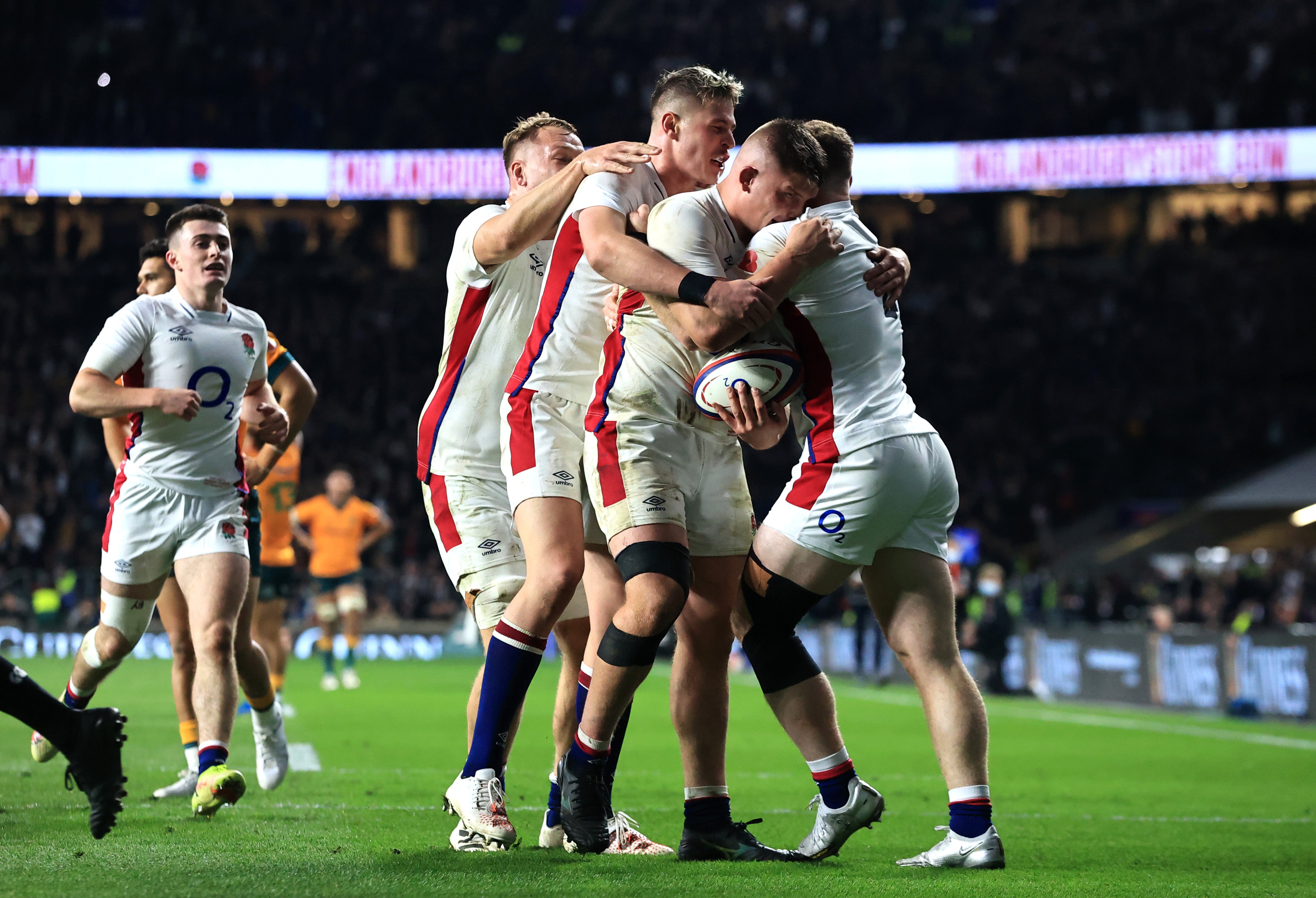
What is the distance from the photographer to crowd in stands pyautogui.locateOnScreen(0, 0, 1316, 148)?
1307 inches

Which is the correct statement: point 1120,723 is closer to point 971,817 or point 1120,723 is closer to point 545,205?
point 971,817

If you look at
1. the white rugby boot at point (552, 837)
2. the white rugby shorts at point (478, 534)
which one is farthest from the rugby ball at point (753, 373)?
the white rugby boot at point (552, 837)

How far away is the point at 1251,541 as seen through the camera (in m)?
28.4

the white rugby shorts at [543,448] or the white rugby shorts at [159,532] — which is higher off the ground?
the white rugby shorts at [543,448]

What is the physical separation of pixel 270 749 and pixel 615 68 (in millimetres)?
30819

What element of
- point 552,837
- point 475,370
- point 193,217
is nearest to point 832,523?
point 552,837

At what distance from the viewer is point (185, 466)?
602 centimetres

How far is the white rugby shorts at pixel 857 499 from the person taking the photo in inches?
176

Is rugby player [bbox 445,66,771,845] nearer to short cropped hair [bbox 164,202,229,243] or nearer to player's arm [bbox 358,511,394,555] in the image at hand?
short cropped hair [bbox 164,202,229,243]

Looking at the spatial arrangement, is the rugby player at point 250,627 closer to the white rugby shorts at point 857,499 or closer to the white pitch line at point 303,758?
the white pitch line at point 303,758

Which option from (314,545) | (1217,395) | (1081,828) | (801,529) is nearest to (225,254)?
(801,529)

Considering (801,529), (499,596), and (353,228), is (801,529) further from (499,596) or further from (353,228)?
(353,228)

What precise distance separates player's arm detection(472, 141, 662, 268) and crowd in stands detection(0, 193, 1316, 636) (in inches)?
855

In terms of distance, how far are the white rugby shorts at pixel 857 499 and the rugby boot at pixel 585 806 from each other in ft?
3.08
